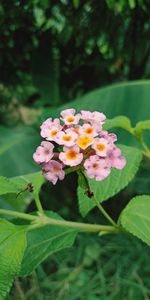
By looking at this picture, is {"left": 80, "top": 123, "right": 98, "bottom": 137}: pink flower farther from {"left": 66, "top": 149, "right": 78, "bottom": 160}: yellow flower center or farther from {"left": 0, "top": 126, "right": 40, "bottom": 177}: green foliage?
{"left": 0, "top": 126, "right": 40, "bottom": 177}: green foliage

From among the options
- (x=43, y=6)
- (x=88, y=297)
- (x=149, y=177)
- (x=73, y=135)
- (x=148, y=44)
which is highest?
(x=73, y=135)

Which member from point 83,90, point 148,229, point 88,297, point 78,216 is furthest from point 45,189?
point 148,229

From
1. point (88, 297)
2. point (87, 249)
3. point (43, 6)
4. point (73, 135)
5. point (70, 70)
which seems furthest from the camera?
point (70, 70)

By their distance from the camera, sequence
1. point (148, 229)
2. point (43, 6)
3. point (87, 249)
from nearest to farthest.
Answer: point (148, 229) < point (87, 249) < point (43, 6)

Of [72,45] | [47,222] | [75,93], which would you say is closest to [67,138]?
[47,222]

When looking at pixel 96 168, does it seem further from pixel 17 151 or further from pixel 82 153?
pixel 17 151

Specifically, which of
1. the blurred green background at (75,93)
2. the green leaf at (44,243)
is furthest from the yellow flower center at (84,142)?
the blurred green background at (75,93)

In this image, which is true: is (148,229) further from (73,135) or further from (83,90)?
(83,90)

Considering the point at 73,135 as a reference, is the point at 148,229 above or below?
below
